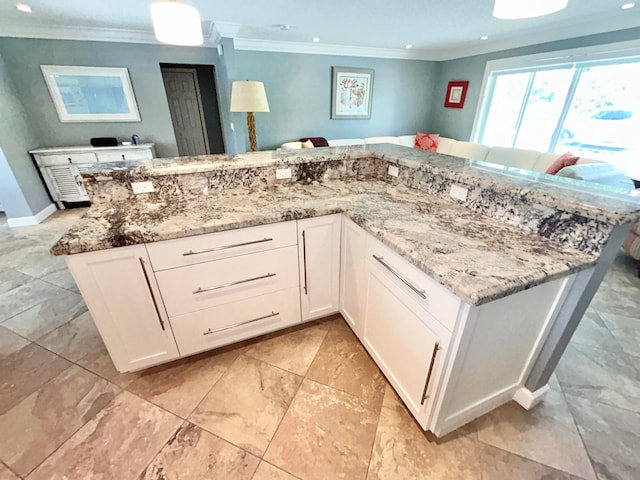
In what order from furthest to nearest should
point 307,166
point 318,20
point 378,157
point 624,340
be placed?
1. point 318,20
2. point 378,157
3. point 307,166
4. point 624,340

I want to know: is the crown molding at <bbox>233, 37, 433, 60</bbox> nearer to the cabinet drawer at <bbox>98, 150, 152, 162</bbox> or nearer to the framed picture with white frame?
the framed picture with white frame

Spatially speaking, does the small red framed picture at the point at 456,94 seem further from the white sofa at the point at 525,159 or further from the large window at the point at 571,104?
the white sofa at the point at 525,159

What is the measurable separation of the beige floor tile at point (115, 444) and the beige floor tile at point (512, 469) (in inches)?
53.4

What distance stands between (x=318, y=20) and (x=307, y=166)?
2.41 metres

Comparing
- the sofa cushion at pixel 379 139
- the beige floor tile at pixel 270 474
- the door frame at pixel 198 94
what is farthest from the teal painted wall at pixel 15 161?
the sofa cushion at pixel 379 139

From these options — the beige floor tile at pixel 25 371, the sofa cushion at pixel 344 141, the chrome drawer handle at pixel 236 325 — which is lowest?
the beige floor tile at pixel 25 371

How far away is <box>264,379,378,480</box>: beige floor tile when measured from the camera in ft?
3.66

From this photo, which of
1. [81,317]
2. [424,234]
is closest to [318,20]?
[424,234]

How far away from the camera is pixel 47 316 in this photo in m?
1.92

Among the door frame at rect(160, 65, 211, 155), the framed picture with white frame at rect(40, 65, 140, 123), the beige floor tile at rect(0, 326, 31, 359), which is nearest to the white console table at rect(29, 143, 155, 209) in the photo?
the framed picture with white frame at rect(40, 65, 140, 123)

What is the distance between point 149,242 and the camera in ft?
3.86

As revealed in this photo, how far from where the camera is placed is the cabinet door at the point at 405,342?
3.39 feet

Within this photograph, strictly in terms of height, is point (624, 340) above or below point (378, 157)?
below

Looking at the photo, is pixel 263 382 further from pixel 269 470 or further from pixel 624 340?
pixel 624 340
